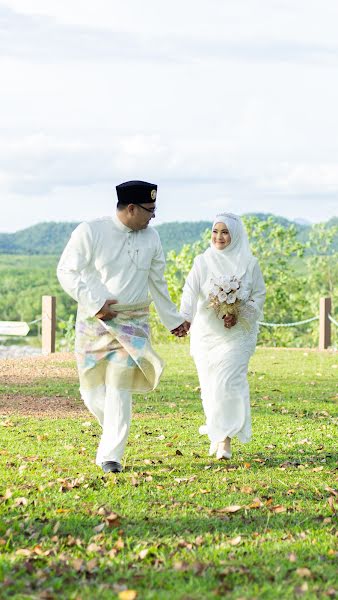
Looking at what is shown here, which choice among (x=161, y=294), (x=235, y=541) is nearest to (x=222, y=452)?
(x=161, y=294)

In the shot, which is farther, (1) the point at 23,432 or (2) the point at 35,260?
(2) the point at 35,260

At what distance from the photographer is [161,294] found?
856cm

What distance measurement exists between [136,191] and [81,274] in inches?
32.8

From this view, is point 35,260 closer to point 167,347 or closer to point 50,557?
point 167,347

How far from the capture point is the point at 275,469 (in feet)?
28.6

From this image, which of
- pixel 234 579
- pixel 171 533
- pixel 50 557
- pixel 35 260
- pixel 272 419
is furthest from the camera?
pixel 35 260

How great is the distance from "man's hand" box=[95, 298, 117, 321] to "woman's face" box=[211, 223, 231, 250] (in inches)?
59.8

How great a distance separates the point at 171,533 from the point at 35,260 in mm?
89073

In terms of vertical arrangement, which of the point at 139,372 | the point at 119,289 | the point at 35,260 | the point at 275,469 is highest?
the point at 119,289

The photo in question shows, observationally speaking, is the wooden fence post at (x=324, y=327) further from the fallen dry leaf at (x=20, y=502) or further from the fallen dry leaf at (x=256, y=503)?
the fallen dry leaf at (x=20, y=502)

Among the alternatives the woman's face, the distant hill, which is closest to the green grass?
the woman's face

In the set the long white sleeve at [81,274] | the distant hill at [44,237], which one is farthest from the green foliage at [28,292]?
the long white sleeve at [81,274]

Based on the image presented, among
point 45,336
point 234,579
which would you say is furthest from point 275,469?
point 45,336

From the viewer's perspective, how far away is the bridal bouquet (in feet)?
29.5
